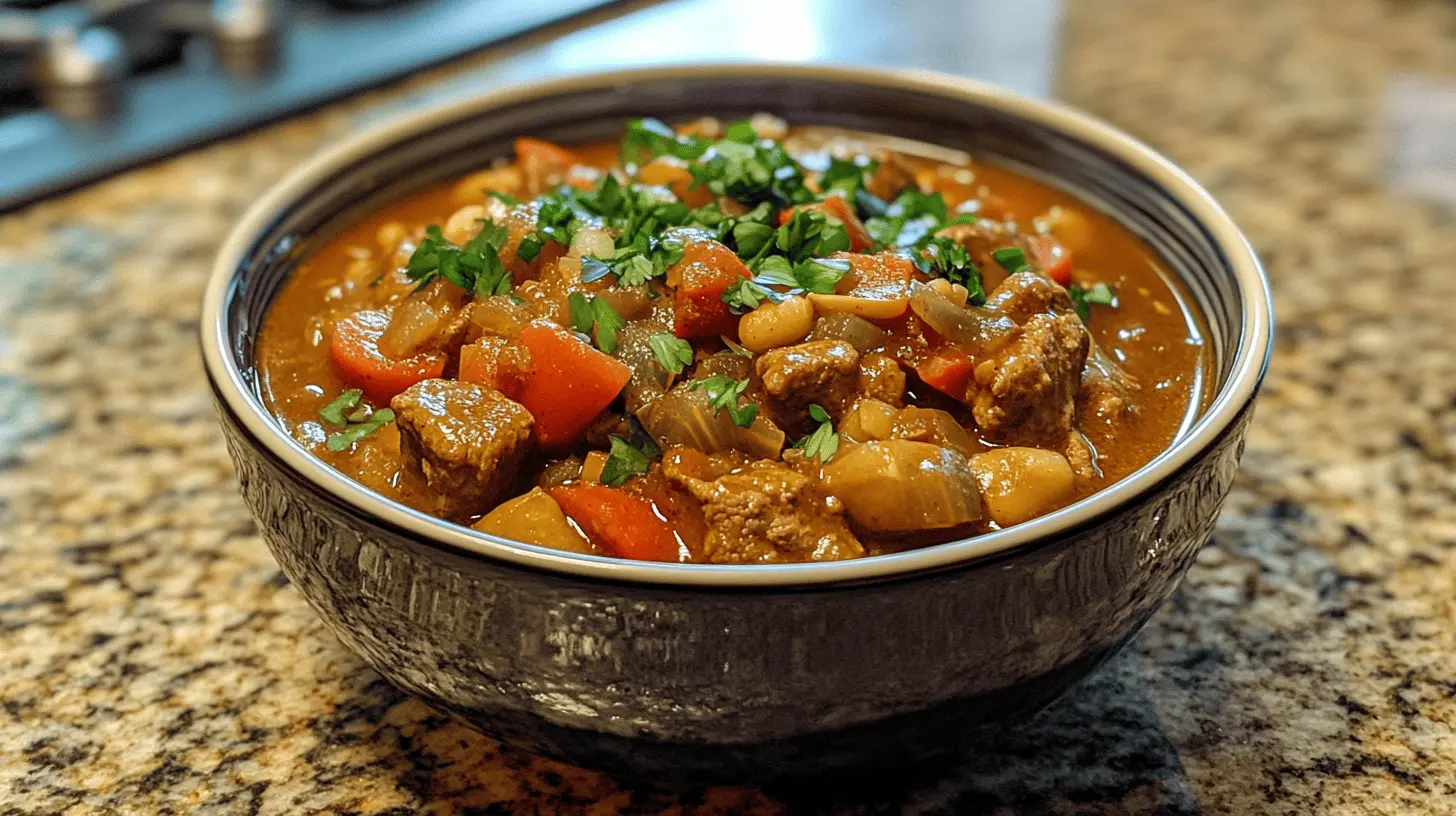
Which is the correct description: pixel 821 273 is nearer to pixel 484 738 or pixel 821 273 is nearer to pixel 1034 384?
pixel 1034 384

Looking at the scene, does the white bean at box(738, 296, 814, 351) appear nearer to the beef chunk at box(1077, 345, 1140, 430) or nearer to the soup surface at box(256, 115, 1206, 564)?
the soup surface at box(256, 115, 1206, 564)

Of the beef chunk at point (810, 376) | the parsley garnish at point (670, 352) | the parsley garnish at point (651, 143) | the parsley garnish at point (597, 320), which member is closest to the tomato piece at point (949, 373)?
the beef chunk at point (810, 376)

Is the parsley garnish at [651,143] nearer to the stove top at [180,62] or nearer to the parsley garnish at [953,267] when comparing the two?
the parsley garnish at [953,267]

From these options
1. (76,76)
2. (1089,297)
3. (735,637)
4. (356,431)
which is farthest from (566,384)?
(76,76)

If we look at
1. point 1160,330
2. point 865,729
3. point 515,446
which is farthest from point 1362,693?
point 515,446

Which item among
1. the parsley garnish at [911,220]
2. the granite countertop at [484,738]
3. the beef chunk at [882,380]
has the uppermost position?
the parsley garnish at [911,220]
